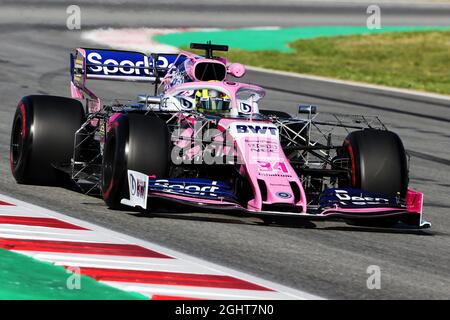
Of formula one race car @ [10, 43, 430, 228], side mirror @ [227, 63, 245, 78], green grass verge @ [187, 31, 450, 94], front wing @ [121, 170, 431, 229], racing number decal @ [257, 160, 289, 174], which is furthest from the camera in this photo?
green grass verge @ [187, 31, 450, 94]

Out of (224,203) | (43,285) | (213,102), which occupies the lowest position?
(43,285)

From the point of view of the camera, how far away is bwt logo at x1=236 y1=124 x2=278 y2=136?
10500mm

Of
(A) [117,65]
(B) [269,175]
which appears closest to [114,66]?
(A) [117,65]

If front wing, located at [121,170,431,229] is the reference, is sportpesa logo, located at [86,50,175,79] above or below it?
above

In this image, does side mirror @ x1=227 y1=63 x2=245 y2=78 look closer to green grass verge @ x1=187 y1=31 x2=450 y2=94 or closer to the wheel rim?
the wheel rim

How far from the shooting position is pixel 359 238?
9.85 metres

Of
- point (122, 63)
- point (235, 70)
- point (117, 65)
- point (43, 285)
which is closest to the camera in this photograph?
point (43, 285)

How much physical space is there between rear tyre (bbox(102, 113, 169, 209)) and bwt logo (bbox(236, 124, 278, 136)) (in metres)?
0.81

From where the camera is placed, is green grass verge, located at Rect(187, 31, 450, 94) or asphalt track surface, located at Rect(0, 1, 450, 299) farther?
green grass verge, located at Rect(187, 31, 450, 94)

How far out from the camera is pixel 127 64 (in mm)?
13688

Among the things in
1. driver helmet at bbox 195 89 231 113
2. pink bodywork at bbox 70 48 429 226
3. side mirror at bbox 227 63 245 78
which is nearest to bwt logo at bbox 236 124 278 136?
pink bodywork at bbox 70 48 429 226

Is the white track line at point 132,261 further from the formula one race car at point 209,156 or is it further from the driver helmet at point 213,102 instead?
the driver helmet at point 213,102

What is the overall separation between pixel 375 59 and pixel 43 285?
26557mm

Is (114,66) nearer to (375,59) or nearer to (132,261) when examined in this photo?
(132,261)
